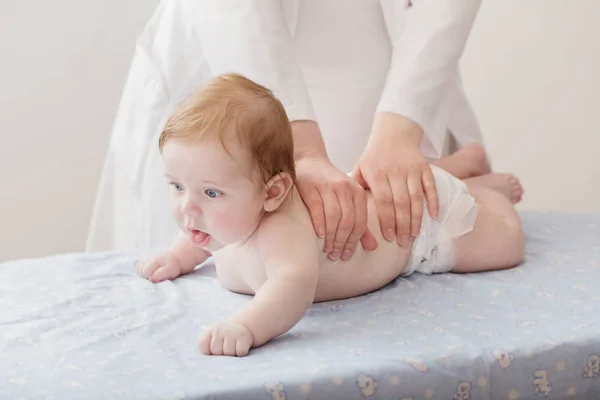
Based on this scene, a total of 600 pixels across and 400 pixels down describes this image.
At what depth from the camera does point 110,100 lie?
2596 millimetres

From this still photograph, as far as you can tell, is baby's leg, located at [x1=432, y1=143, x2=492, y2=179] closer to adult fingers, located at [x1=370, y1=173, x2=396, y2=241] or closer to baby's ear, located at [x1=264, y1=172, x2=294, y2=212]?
adult fingers, located at [x1=370, y1=173, x2=396, y2=241]

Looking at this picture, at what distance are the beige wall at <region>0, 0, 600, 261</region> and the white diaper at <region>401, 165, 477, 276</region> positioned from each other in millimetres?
1500

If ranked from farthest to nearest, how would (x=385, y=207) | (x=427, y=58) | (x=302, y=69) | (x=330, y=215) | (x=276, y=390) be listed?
(x=302, y=69) → (x=427, y=58) → (x=385, y=207) → (x=330, y=215) → (x=276, y=390)

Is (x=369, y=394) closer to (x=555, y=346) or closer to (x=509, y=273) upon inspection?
(x=555, y=346)

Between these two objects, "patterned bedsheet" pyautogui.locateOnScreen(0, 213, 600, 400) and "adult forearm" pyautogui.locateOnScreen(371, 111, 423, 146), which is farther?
"adult forearm" pyautogui.locateOnScreen(371, 111, 423, 146)

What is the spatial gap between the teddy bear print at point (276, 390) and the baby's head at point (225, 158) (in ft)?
1.04

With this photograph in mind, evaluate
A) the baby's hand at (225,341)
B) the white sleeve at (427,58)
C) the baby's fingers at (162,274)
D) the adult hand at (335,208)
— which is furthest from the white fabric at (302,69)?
the baby's hand at (225,341)

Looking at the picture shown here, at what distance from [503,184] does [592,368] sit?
2.53 feet

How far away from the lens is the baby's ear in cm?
115

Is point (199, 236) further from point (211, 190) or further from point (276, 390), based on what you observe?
point (276, 390)

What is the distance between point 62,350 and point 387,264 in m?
0.55

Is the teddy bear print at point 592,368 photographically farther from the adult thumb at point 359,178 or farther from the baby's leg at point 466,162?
the baby's leg at point 466,162

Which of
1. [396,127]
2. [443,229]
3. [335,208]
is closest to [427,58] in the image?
[396,127]

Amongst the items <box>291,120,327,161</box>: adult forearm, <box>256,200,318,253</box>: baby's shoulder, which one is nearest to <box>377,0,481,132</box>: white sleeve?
<box>291,120,327,161</box>: adult forearm
